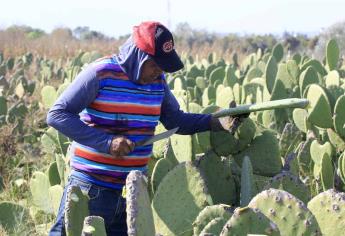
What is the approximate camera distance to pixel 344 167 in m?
3.80

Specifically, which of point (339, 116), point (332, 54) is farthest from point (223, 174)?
point (332, 54)

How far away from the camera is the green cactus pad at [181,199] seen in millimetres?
2922

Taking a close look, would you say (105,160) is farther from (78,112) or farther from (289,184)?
(289,184)

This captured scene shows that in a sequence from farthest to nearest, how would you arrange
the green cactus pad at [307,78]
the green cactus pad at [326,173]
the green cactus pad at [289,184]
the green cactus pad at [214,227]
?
1. the green cactus pad at [307,78]
2. the green cactus pad at [326,173]
3. the green cactus pad at [289,184]
4. the green cactus pad at [214,227]

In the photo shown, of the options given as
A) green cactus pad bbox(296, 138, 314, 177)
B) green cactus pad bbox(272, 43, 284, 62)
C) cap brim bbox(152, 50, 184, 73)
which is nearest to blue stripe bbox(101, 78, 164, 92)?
cap brim bbox(152, 50, 184, 73)

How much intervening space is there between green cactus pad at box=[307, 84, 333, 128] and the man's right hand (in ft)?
6.92

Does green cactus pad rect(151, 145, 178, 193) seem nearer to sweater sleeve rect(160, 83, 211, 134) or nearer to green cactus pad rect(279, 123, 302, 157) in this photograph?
sweater sleeve rect(160, 83, 211, 134)

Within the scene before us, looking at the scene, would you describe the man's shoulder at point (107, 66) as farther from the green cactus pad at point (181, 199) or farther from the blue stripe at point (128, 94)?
the green cactus pad at point (181, 199)

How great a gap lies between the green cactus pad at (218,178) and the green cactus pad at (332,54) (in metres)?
3.79

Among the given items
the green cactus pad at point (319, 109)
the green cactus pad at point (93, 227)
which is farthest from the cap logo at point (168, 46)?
the green cactus pad at point (319, 109)

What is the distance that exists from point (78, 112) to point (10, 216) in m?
1.43

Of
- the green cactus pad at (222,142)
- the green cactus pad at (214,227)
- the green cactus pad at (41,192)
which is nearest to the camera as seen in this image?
the green cactus pad at (214,227)

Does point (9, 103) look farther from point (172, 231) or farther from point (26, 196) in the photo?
point (172, 231)

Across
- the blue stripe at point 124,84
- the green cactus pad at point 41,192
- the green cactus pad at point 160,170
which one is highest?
the blue stripe at point 124,84
